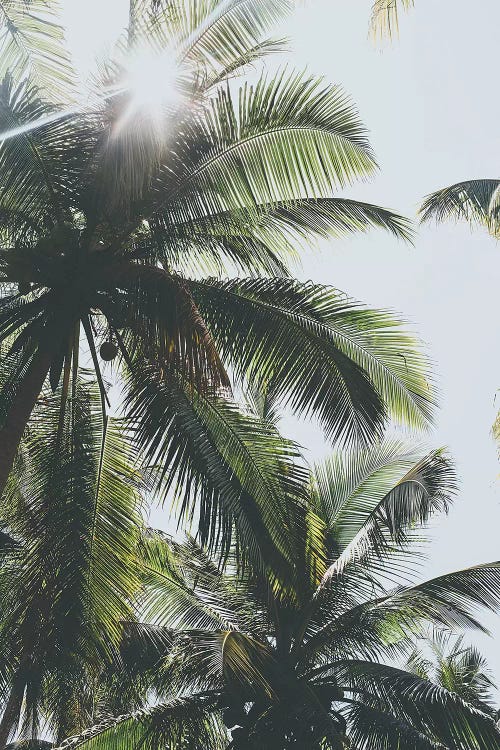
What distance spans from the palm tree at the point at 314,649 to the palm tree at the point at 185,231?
1.97 metres

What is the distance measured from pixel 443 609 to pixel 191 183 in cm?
613

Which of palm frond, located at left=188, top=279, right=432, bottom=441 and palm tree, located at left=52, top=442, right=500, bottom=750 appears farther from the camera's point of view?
palm tree, located at left=52, top=442, right=500, bottom=750

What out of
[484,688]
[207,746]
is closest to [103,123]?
[207,746]

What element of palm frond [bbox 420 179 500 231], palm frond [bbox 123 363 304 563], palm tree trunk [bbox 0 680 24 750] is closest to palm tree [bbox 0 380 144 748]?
palm tree trunk [bbox 0 680 24 750]

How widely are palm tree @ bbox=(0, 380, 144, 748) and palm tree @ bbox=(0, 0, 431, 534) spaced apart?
1.53 ft

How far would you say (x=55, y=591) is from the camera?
717 centimetres

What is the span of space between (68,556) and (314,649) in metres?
4.74

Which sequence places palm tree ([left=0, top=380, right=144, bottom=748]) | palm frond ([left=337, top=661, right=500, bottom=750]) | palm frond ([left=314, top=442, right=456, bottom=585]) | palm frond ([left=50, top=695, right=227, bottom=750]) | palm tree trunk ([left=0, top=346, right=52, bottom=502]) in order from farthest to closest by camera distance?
palm frond ([left=314, top=442, right=456, bottom=585]) < palm frond ([left=50, top=695, right=227, bottom=750]) < palm frond ([left=337, top=661, right=500, bottom=750]) < palm tree ([left=0, top=380, right=144, bottom=748]) < palm tree trunk ([left=0, top=346, right=52, bottom=502])

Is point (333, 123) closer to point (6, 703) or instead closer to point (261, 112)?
point (261, 112)

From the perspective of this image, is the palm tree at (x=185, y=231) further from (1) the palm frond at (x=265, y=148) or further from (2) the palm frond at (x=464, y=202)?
(2) the palm frond at (x=464, y=202)

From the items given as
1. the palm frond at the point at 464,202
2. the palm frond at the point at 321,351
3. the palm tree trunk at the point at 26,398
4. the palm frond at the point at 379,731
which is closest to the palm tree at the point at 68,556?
the palm tree trunk at the point at 26,398

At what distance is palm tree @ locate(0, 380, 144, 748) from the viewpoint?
23.6ft

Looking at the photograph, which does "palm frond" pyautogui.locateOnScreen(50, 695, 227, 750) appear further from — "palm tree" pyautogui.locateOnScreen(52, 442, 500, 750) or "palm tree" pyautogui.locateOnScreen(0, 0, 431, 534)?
"palm tree" pyautogui.locateOnScreen(0, 0, 431, 534)

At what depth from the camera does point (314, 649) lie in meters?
11.0
